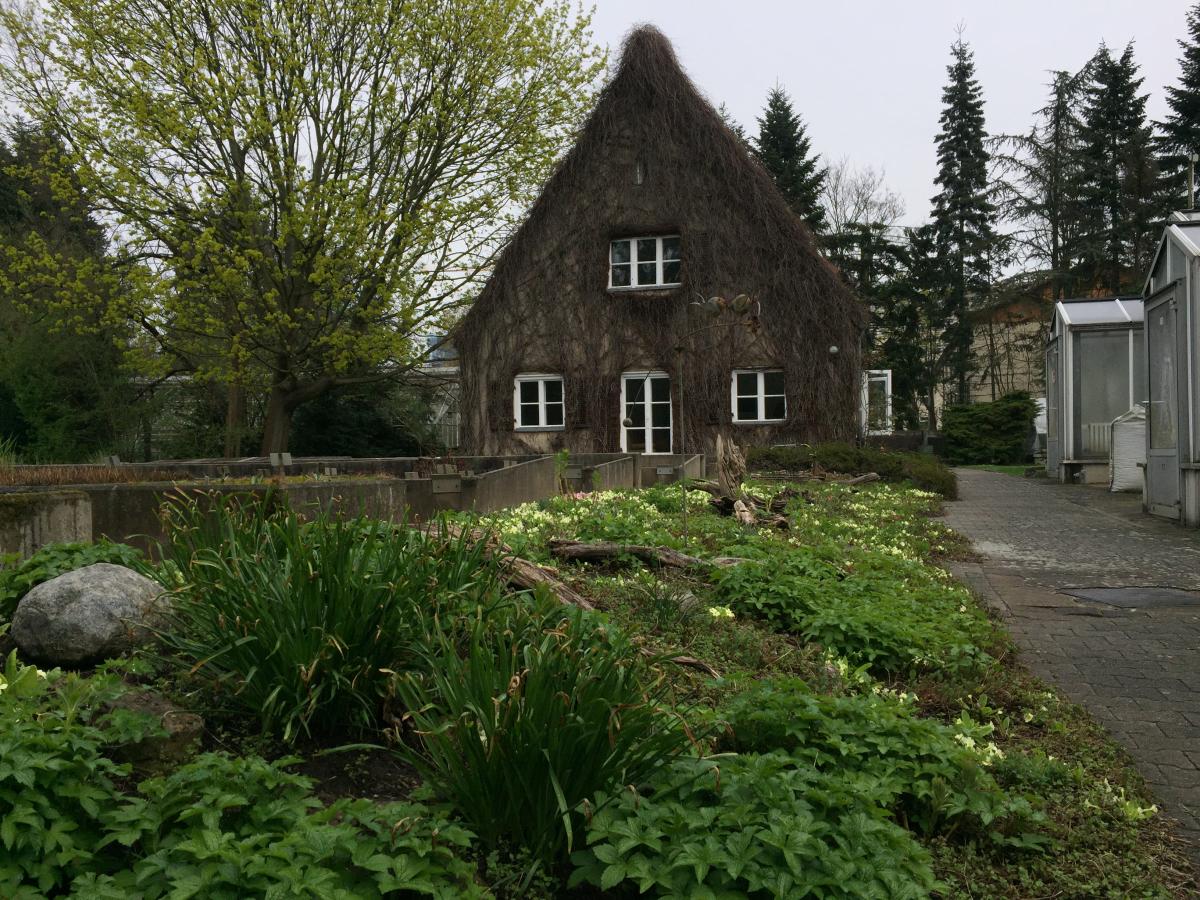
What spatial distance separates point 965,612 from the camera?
6027 millimetres

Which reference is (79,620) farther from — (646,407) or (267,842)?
(646,407)

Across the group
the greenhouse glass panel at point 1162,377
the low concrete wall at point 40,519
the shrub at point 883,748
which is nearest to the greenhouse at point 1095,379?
the greenhouse glass panel at point 1162,377

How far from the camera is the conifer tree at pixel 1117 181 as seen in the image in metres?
37.8

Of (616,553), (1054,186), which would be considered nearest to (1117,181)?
(1054,186)

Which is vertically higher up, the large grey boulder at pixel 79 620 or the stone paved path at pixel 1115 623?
the large grey boulder at pixel 79 620

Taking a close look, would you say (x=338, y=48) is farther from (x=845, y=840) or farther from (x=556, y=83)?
(x=845, y=840)

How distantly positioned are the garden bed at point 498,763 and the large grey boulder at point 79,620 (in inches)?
6.2

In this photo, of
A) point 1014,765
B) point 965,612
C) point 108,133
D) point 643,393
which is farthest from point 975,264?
point 1014,765

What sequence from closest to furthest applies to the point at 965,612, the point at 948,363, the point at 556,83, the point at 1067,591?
the point at 965,612 < the point at 1067,591 < the point at 556,83 < the point at 948,363

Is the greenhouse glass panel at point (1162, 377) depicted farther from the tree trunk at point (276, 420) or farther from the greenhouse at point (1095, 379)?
the tree trunk at point (276, 420)

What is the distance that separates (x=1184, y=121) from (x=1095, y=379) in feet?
70.1

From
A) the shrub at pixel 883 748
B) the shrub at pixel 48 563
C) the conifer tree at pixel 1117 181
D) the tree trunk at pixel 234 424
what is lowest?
the shrub at pixel 883 748

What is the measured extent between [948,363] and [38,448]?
119ft

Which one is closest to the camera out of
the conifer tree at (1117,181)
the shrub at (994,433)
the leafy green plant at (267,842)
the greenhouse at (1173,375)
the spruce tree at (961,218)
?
the leafy green plant at (267,842)
